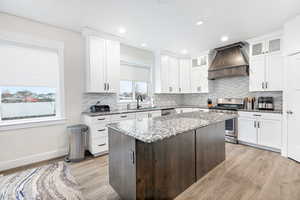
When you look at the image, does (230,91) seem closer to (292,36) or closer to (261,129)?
(261,129)

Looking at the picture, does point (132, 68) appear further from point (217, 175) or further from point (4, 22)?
point (217, 175)

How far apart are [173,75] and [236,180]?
3.66 m

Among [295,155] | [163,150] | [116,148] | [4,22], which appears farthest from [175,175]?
[4,22]

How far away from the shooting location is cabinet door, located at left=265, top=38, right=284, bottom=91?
3.30 m

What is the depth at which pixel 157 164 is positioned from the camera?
1.57 meters

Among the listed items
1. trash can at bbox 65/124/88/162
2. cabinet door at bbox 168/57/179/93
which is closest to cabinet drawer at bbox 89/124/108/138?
trash can at bbox 65/124/88/162

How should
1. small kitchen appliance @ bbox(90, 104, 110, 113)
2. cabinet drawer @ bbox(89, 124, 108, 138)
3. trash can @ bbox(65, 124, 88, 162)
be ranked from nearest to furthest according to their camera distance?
trash can @ bbox(65, 124, 88, 162) < cabinet drawer @ bbox(89, 124, 108, 138) < small kitchen appliance @ bbox(90, 104, 110, 113)

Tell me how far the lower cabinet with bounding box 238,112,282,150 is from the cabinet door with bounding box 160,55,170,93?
7.74ft

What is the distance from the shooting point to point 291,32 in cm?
283

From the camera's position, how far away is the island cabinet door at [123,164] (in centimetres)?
147

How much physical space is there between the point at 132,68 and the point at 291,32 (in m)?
3.86

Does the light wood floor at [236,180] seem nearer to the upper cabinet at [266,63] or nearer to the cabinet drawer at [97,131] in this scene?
the cabinet drawer at [97,131]

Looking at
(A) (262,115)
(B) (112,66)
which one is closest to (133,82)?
(B) (112,66)

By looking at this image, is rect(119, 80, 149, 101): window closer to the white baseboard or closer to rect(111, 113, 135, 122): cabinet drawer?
rect(111, 113, 135, 122): cabinet drawer
